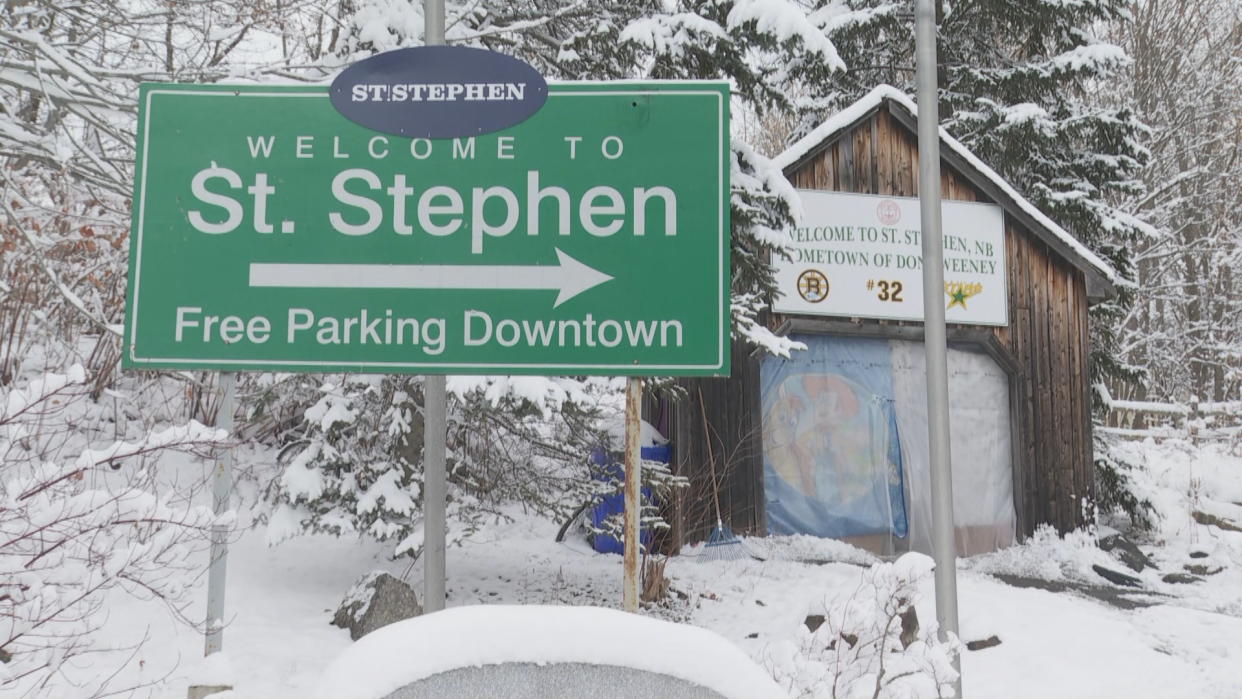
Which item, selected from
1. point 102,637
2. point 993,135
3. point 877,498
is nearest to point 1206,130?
point 993,135

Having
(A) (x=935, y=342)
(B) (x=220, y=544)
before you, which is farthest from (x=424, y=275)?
(A) (x=935, y=342)

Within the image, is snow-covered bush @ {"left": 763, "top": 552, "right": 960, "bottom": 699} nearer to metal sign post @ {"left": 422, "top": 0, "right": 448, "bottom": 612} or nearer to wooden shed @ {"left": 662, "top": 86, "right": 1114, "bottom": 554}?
metal sign post @ {"left": 422, "top": 0, "right": 448, "bottom": 612}

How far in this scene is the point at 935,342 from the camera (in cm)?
633

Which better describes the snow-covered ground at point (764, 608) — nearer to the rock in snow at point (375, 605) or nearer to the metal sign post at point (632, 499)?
the rock in snow at point (375, 605)

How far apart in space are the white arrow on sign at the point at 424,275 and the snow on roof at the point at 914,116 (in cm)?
872

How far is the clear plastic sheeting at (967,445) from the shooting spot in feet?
40.5

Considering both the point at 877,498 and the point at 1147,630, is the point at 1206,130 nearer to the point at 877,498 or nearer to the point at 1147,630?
the point at 877,498

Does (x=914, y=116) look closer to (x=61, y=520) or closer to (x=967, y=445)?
(x=967, y=445)

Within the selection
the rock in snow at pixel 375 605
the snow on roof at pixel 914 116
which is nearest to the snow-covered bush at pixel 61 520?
the rock in snow at pixel 375 605

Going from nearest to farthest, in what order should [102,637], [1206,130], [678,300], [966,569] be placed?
[678,300]
[102,637]
[966,569]
[1206,130]

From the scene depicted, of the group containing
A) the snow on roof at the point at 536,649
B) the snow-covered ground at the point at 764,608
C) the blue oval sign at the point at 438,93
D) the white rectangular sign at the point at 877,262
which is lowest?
the snow-covered ground at the point at 764,608

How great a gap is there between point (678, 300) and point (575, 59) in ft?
19.8

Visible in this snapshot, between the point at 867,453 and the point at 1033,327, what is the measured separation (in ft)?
10.7

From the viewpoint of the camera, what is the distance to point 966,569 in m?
11.7
